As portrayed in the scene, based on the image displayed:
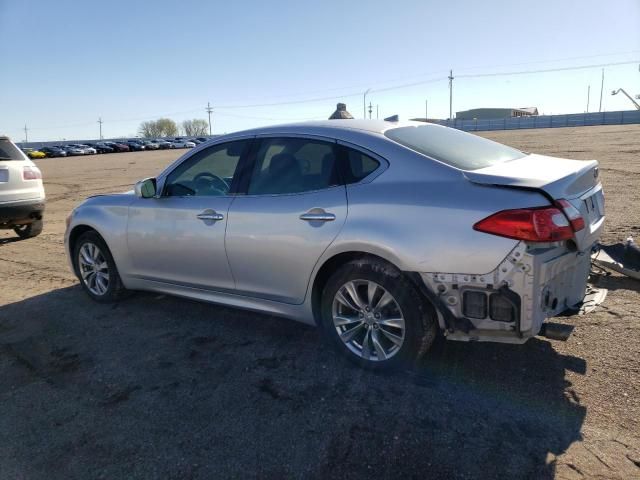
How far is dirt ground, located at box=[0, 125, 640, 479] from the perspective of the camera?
251 centimetres

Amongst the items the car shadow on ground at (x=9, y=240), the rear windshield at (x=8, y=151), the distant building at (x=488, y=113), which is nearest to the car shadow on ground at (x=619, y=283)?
the rear windshield at (x=8, y=151)

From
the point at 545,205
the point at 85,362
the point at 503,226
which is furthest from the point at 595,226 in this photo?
the point at 85,362

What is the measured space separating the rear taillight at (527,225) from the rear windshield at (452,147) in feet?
1.64

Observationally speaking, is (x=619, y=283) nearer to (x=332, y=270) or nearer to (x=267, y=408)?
(x=332, y=270)

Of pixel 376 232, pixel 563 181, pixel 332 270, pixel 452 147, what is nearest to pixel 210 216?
pixel 332 270

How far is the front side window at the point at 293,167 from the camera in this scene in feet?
11.5

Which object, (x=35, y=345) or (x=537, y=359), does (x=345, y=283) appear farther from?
(x=35, y=345)

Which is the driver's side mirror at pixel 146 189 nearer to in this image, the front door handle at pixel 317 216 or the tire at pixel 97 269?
the tire at pixel 97 269

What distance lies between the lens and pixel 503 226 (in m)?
2.72

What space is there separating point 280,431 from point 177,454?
0.56 metres

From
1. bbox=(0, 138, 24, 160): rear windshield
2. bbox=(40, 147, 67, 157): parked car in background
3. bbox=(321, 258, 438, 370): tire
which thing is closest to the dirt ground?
bbox=(321, 258, 438, 370): tire

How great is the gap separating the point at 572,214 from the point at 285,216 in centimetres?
183

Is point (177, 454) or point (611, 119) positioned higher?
point (611, 119)

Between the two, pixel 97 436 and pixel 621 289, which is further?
pixel 621 289
